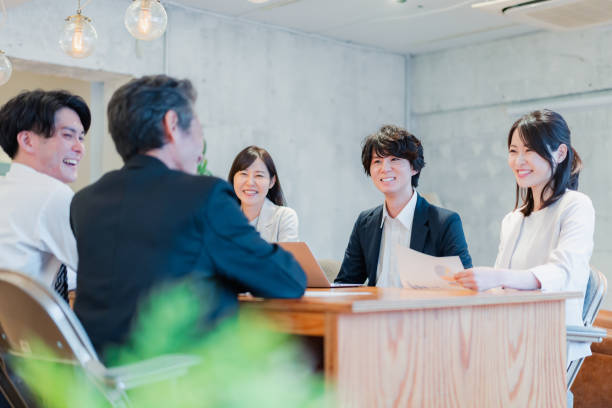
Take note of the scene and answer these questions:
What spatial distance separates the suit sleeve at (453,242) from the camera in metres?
2.83

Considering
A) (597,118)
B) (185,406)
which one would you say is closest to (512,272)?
(185,406)

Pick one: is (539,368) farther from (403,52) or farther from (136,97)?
(403,52)

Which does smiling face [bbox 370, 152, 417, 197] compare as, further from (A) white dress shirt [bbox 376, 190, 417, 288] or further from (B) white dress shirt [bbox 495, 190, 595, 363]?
(B) white dress shirt [bbox 495, 190, 595, 363]

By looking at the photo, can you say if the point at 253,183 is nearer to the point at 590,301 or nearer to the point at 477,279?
the point at 590,301

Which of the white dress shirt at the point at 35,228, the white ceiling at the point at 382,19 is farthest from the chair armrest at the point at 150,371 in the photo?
the white ceiling at the point at 382,19

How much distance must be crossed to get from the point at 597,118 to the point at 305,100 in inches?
113

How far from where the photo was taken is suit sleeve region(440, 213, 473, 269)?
9.28ft

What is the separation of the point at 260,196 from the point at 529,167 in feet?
5.60

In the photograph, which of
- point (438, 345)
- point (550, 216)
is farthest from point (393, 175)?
point (438, 345)

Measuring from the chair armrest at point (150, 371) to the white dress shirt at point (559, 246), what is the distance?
122 centimetres

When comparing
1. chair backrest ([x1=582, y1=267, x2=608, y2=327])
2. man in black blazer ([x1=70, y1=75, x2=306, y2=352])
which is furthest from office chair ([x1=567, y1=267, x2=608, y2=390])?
man in black blazer ([x1=70, y1=75, x2=306, y2=352])

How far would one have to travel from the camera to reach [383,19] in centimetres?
692

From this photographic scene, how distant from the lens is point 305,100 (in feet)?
24.6

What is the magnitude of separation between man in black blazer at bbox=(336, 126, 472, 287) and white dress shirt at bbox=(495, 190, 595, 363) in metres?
0.22
